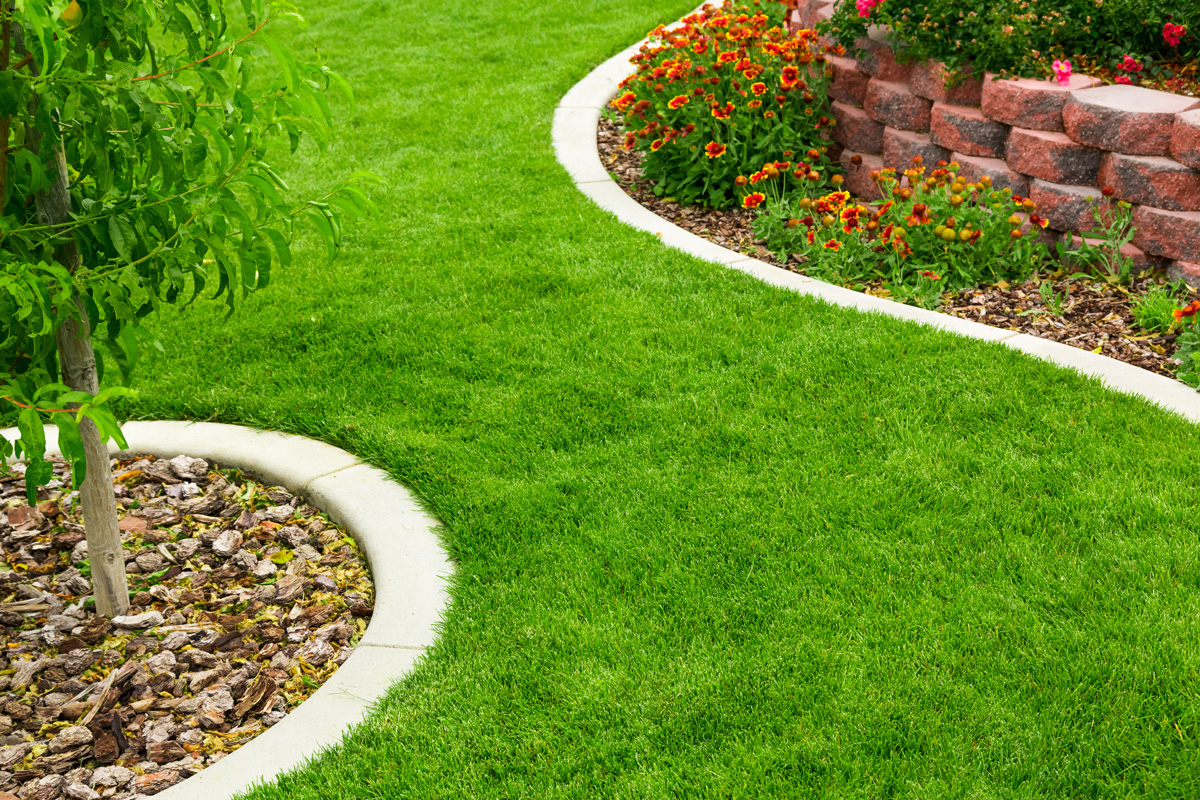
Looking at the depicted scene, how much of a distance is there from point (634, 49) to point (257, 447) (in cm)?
589

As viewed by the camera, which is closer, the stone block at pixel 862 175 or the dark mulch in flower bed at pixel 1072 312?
the dark mulch in flower bed at pixel 1072 312

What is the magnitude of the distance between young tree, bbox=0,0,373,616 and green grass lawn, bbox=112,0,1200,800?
1122 mm

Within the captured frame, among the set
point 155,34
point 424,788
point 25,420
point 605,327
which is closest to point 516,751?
point 424,788

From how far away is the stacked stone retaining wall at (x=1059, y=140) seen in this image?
14.5ft

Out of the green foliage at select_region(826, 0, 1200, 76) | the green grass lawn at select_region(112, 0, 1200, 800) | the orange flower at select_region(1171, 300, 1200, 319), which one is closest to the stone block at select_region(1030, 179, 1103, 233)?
the green foliage at select_region(826, 0, 1200, 76)

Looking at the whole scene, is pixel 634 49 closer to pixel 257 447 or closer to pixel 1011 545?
pixel 257 447

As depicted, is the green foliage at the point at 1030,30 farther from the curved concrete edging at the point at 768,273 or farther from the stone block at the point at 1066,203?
the curved concrete edging at the point at 768,273

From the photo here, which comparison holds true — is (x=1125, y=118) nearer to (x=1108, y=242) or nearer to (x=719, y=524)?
(x=1108, y=242)

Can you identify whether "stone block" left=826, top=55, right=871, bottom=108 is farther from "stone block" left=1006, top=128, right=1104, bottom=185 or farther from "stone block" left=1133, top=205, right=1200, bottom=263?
"stone block" left=1133, top=205, right=1200, bottom=263

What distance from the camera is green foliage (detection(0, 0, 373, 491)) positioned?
201cm

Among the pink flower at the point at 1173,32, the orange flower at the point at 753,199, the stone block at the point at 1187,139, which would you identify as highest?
the pink flower at the point at 1173,32

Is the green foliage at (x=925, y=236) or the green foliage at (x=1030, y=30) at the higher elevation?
the green foliage at (x=1030, y=30)

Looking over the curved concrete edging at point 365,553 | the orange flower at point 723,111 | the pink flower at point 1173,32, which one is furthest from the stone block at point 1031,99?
the curved concrete edging at point 365,553

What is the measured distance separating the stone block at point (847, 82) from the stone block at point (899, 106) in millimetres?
186
